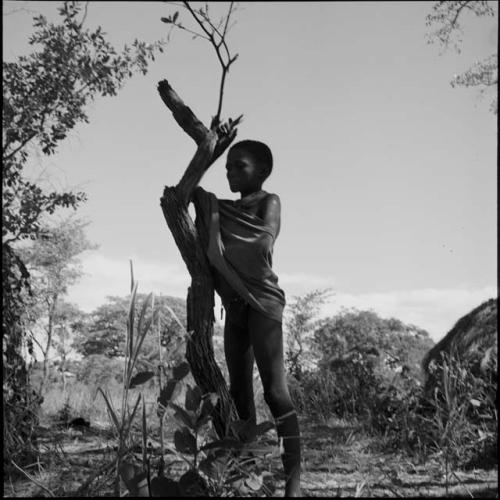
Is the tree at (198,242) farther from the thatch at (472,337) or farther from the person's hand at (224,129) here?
the thatch at (472,337)

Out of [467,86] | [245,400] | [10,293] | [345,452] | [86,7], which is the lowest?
[345,452]

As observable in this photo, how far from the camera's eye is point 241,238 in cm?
333

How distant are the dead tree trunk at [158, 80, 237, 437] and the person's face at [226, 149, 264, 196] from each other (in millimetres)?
107

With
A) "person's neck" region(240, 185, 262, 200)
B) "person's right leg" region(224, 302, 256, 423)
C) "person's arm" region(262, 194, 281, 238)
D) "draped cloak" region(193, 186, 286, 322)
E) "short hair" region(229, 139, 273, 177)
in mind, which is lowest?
"person's right leg" region(224, 302, 256, 423)

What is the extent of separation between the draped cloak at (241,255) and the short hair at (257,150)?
12.8 inches

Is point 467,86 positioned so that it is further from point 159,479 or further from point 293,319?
point 293,319

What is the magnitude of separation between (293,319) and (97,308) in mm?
17752

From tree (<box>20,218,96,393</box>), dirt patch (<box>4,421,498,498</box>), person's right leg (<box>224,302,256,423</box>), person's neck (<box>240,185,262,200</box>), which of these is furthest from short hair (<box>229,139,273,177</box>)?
tree (<box>20,218,96,393</box>)

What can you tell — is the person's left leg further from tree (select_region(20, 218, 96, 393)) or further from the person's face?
tree (select_region(20, 218, 96, 393))

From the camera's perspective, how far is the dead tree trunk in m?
3.21

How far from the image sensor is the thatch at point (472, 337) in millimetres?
6191

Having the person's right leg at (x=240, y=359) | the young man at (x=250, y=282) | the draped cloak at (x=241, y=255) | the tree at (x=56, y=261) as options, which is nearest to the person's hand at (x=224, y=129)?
the young man at (x=250, y=282)

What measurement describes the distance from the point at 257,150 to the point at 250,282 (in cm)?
80

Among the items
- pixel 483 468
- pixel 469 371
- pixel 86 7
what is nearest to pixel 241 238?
pixel 483 468
